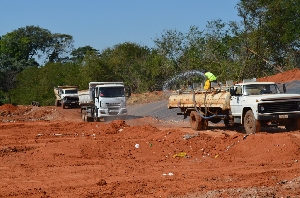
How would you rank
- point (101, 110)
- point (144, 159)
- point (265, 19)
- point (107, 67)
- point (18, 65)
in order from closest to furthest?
point (144, 159) → point (101, 110) → point (265, 19) → point (107, 67) → point (18, 65)

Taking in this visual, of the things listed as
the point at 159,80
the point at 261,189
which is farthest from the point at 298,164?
the point at 159,80

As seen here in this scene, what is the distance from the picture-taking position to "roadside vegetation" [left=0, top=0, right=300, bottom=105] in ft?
140

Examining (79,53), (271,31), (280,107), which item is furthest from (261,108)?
(79,53)

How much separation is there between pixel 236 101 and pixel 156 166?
7.57 meters

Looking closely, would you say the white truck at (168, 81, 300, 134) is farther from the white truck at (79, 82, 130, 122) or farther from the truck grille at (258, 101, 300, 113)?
the white truck at (79, 82, 130, 122)

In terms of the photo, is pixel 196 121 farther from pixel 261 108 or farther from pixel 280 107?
pixel 280 107

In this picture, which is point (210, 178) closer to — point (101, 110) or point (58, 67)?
point (101, 110)

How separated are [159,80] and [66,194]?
47.5m

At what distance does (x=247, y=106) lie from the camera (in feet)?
68.6

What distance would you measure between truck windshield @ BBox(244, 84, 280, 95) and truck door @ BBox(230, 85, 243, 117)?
0.28m

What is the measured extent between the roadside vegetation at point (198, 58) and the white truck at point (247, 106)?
18930mm

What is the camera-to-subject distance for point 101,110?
3459 cm

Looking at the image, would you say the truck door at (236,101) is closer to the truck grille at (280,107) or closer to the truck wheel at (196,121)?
the truck grille at (280,107)

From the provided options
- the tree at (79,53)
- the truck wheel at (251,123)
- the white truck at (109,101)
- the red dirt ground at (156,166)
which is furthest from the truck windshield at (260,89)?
the tree at (79,53)
